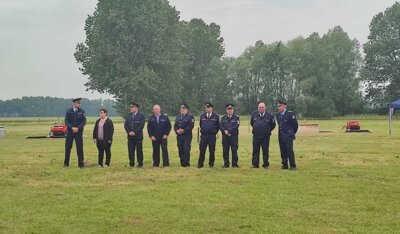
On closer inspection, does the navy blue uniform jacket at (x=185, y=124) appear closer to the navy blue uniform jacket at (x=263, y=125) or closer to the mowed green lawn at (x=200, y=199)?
the mowed green lawn at (x=200, y=199)

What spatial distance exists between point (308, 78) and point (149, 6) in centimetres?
2844

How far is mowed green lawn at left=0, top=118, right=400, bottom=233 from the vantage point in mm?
7812

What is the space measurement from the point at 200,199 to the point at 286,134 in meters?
5.86

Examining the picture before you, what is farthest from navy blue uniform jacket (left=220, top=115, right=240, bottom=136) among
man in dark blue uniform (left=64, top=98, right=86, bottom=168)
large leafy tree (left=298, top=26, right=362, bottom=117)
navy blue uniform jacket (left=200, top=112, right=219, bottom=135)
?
large leafy tree (left=298, top=26, right=362, bottom=117)

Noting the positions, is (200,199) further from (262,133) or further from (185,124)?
(185,124)

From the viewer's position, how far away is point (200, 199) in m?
9.87

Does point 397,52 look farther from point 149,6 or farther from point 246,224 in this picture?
point 246,224

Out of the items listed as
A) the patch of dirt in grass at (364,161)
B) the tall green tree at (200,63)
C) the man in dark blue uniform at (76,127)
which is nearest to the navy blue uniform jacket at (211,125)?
the man in dark blue uniform at (76,127)

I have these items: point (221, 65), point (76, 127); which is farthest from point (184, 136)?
point (221, 65)

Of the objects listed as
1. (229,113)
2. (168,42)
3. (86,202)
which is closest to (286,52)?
(168,42)

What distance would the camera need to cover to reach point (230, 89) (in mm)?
96375

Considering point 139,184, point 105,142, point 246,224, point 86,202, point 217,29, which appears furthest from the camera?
point 217,29

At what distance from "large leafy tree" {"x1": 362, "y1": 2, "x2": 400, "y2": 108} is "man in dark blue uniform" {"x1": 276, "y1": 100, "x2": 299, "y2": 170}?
67.2 m

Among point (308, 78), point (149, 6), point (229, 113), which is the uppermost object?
point (149, 6)
